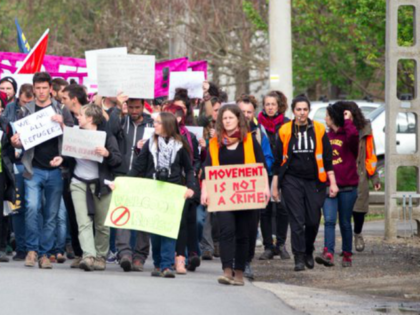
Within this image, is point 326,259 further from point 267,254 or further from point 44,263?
point 44,263

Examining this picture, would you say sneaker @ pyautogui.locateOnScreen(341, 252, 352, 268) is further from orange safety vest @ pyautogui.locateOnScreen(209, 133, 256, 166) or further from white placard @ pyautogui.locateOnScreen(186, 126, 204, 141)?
orange safety vest @ pyautogui.locateOnScreen(209, 133, 256, 166)

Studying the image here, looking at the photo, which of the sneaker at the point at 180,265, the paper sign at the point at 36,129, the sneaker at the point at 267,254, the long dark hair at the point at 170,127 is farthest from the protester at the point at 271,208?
the paper sign at the point at 36,129

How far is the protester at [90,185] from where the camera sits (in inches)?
512

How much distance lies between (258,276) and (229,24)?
22.3 meters

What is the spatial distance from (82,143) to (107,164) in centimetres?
38

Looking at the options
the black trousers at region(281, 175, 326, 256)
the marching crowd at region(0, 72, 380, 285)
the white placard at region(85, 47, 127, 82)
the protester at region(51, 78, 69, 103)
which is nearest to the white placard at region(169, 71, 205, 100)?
the marching crowd at region(0, 72, 380, 285)

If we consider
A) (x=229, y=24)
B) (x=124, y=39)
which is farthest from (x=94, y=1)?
(x=229, y=24)

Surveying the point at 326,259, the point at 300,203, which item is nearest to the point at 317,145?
the point at 300,203

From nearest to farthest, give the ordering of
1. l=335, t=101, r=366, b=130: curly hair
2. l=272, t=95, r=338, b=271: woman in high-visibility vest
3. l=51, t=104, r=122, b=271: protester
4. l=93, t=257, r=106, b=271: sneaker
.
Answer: l=51, t=104, r=122, b=271: protester < l=93, t=257, r=106, b=271: sneaker < l=272, t=95, r=338, b=271: woman in high-visibility vest < l=335, t=101, r=366, b=130: curly hair

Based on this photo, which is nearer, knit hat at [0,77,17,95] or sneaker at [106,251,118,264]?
sneaker at [106,251,118,264]

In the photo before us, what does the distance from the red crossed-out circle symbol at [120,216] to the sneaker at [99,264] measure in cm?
61

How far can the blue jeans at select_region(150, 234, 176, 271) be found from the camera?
41.5ft

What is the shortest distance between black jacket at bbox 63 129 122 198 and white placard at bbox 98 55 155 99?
30.3 inches

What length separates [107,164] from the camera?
1310 cm
